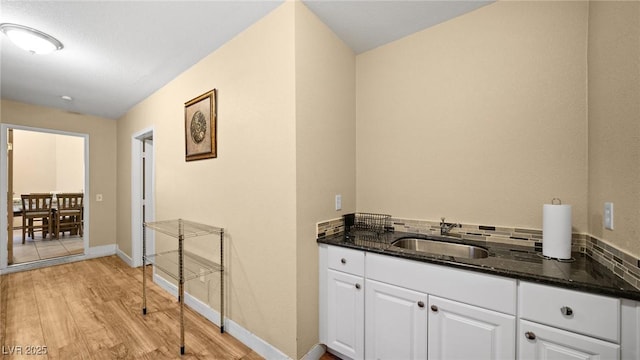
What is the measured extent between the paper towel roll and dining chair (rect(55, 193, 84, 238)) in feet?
24.9

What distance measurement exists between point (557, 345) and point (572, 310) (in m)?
0.17

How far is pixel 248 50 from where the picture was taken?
1.87m

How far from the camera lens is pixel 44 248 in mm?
4492

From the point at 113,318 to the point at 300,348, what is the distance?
1916 millimetres

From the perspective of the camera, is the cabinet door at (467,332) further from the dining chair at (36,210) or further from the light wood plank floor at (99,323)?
the dining chair at (36,210)

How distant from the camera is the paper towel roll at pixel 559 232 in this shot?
49.5 inches

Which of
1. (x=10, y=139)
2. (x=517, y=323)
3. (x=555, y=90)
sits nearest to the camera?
(x=517, y=323)

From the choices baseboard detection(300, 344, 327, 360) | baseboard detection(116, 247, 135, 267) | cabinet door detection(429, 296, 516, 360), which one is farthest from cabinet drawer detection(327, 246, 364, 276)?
baseboard detection(116, 247, 135, 267)

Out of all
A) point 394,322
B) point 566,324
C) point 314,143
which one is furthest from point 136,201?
A: point 566,324

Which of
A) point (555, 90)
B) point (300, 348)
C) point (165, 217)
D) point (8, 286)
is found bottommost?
point (8, 286)

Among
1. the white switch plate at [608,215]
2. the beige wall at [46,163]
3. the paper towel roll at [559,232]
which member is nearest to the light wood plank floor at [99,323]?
the paper towel roll at [559,232]

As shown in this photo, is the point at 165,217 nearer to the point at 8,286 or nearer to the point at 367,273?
the point at 8,286

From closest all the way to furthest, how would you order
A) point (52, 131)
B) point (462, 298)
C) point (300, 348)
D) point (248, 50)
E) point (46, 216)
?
point (462, 298) < point (300, 348) < point (248, 50) < point (52, 131) < point (46, 216)

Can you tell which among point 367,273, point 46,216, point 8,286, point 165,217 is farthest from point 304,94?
point 46,216
